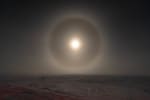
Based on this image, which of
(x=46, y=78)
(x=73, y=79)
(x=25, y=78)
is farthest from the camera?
Result: (x=73, y=79)

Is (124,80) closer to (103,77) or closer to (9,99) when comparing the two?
(103,77)

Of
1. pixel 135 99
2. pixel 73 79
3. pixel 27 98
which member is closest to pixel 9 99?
pixel 27 98

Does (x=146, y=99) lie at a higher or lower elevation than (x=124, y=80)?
lower

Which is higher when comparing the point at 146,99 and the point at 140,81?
the point at 140,81

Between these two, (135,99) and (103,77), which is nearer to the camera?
(135,99)

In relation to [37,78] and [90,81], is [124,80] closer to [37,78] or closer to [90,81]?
[90,81]

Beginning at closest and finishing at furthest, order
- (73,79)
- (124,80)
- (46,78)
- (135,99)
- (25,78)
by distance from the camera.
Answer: (135,99) < (25,78) < (46,78) < (73,79) < (124,80)

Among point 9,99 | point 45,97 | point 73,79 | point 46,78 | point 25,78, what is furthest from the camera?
point 73,79

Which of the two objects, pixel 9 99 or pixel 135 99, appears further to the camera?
pixel 135 99

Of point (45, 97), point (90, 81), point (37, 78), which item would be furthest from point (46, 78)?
point (45, 97)
